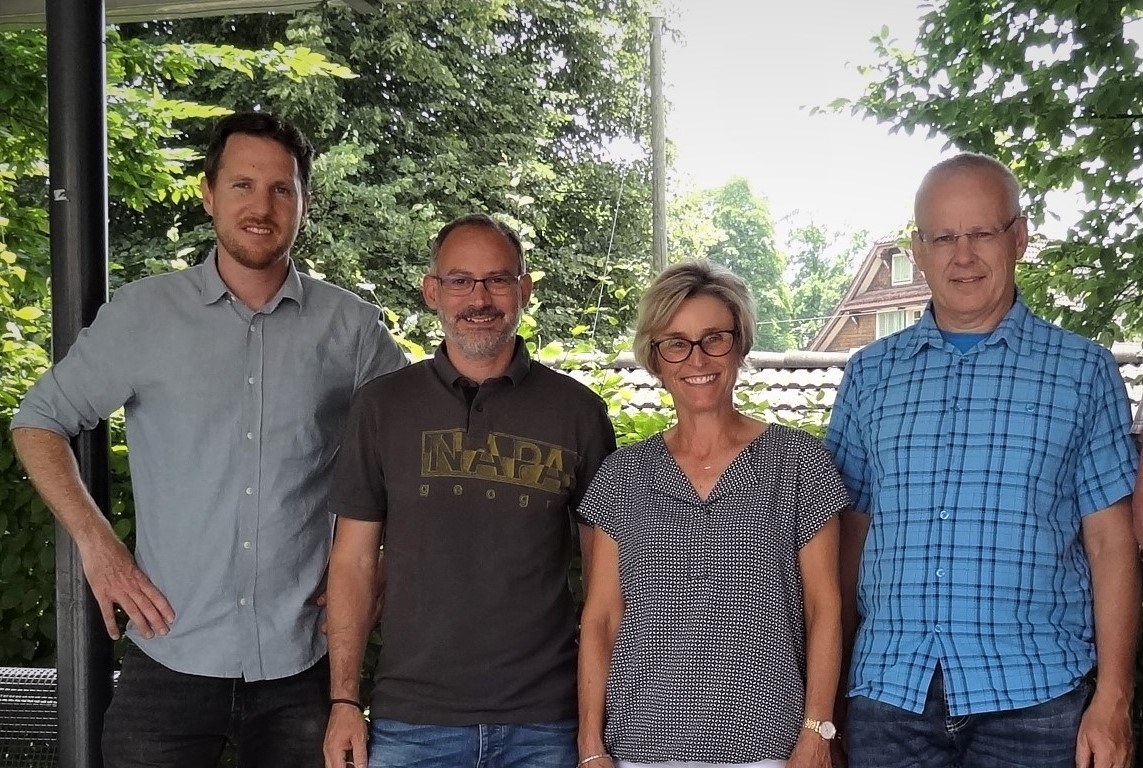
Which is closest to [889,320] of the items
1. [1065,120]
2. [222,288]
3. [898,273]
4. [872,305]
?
[872,305]

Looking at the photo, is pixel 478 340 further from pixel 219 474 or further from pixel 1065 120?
pixel 1065 120

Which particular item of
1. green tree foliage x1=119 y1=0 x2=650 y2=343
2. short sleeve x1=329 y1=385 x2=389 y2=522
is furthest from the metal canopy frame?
green tree foliage x1=119 y1=0 x2=650 y2=343

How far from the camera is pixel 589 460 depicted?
8.93 ft

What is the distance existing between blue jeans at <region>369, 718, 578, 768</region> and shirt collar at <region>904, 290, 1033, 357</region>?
3.75 ft

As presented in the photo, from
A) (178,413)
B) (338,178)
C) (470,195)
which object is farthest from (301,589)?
(470,195)

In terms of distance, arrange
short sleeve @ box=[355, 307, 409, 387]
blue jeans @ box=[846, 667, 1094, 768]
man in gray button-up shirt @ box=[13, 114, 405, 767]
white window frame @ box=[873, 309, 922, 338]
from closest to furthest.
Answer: blue jeans @ box=[846, 667, 1094, 768]
man in gray button-up shirt @ box=[13, 114, 405, 767]
short sleeve @ box=[355, 307, 409, 387]
white window frame @ box=[873, 309, 922, 338]

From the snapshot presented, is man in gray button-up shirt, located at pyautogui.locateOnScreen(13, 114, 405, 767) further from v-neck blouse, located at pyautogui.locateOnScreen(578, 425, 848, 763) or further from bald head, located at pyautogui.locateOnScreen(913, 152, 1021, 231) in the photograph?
bald head, located at pyautogui.locateOnScreen(913, 152, 1021, 231)

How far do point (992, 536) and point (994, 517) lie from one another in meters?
0.04

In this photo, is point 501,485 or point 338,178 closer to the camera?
point 501,485

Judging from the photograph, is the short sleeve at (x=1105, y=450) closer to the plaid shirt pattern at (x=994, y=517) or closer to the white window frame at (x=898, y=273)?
the plaid shirt pattern at (x=994, y=517)

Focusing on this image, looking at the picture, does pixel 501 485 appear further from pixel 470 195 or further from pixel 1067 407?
pixel 470 195

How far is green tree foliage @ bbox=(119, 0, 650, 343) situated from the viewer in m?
17.4

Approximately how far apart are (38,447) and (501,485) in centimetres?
109

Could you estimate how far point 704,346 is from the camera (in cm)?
259
